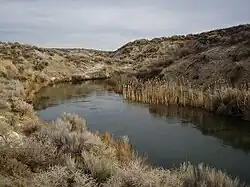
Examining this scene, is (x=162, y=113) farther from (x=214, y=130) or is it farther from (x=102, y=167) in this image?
(x=102, y=167)

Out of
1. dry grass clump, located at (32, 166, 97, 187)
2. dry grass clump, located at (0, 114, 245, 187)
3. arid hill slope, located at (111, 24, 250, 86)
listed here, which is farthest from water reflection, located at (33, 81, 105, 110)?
dry grass clump, located at (32, 166, 97, 187)

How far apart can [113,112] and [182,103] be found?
3.70 m

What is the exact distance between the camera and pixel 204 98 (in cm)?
1820

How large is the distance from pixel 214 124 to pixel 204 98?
10.9 ft

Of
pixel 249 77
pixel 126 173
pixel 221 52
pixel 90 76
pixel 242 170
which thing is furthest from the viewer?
pixel 90 76

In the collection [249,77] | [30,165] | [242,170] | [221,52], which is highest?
[221,52]

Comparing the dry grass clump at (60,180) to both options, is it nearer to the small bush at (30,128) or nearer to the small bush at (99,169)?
the small bush at (99,169)

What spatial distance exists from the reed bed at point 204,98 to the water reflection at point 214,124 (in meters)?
0.45

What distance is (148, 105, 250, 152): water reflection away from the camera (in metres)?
12.7

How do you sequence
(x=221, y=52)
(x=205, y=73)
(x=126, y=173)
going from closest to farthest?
(x=126, y=173) < (x=205, y=73) < (x=221, y=52)

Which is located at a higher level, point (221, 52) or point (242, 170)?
point (221, 52)

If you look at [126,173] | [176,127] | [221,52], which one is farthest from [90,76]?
[126,173]

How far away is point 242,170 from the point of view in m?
9.23

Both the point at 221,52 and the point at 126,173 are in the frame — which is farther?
the point at 221,52
